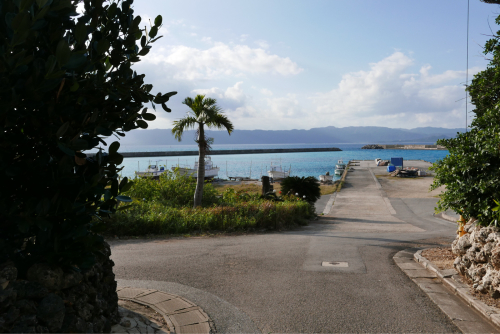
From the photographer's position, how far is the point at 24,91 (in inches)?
94.5

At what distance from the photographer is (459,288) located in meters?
5.64

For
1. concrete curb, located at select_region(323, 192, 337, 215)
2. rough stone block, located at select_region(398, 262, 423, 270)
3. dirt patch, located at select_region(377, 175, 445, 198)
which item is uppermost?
rough stone block, located at select_region(398, 262, 423, 270)

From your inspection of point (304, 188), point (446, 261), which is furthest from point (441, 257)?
point (304, 188)

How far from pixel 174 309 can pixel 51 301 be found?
79.5 inches

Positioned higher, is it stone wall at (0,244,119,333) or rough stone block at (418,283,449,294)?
stone wall at (0,244,119,333)

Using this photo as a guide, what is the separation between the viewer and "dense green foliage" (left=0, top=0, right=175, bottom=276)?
235cm

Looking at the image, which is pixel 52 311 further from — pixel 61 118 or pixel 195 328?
pixel 195 328

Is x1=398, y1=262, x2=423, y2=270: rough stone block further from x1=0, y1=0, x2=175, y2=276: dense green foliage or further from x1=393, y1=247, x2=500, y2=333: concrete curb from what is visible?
x1=0, y1=0, x2=175, y2=276: dense green foliage

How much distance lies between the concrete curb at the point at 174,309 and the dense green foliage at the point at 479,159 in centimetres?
453

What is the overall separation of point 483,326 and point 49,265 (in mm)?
5026

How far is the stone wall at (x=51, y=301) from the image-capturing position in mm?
2721

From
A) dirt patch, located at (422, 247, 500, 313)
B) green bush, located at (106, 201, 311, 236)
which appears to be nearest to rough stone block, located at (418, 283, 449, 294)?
dirt patch, located at (422, 247, 500, 313)

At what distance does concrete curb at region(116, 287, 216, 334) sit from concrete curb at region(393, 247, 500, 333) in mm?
3217

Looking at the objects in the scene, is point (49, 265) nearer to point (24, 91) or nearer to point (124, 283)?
point (24, 91)
